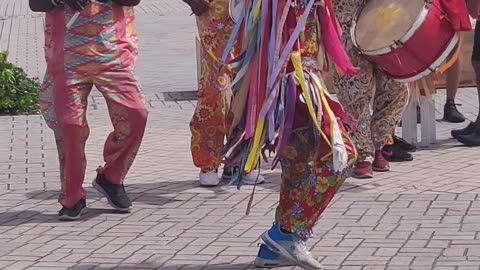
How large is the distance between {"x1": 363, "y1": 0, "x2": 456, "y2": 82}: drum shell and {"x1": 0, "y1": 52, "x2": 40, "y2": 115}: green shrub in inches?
163

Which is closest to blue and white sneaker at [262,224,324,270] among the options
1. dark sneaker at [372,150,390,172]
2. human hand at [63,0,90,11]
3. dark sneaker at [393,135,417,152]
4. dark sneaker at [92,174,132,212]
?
dark sneaker at [92,174,132,212]

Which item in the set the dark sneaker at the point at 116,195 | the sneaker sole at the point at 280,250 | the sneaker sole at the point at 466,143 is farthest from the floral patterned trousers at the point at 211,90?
the sneaker sole at the point at 466,143

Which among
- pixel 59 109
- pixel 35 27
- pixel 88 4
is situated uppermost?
pixel 88 4

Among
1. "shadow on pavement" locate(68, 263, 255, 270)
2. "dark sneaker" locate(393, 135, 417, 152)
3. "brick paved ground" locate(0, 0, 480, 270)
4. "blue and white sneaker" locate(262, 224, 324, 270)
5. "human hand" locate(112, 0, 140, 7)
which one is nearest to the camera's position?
"blue and white sneaker" locate(262, 224, 324, 270)

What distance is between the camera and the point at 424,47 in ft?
20.2

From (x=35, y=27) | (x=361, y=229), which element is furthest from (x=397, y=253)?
(x=35, y=27)

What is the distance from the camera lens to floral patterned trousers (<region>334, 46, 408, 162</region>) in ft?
22.2

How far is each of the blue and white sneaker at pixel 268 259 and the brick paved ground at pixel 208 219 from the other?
111 mm

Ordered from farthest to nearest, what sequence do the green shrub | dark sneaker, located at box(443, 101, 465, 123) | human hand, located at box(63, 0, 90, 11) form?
the green shrub → dark sneaker, located at box(443, 101, 465, 123) → human hand, located at box(63, 0, 90, 11)

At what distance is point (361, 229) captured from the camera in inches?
221

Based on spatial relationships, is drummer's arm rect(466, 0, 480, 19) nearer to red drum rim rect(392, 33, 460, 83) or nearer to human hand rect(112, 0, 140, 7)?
red drum rim rect(392, 33, 460, 83)

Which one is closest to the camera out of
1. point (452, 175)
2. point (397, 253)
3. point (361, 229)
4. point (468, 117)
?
point (397, 253)

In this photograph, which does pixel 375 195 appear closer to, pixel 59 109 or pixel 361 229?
pixel 361 229

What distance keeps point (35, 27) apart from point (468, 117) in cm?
974
